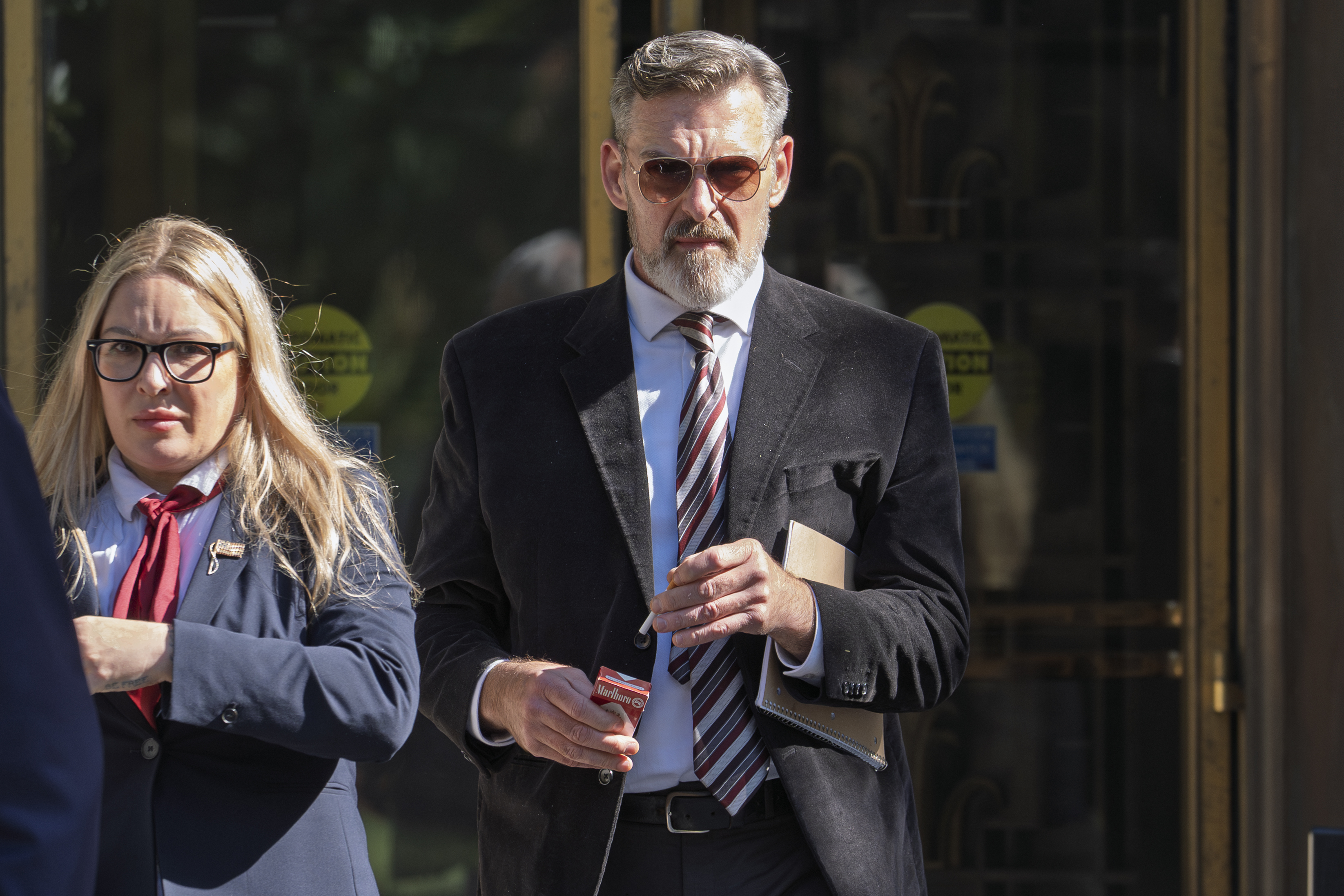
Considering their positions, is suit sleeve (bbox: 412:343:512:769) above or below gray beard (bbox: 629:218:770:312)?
below

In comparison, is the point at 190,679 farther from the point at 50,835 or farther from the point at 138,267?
the point at 50,835

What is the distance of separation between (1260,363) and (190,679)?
319 centimetres

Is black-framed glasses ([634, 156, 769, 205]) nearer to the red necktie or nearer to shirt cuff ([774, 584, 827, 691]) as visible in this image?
shirt cuff ([774, 584, 827, 691])

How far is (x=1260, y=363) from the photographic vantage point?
4121 millimetres

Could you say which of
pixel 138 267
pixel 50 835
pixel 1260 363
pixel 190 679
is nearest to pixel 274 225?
pixel 138 267

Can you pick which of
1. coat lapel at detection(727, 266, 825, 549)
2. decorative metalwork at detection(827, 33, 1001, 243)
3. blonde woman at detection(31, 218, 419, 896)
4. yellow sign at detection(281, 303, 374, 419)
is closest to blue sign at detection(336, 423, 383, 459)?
yellow sign at detection(281, 303, 374, 419)

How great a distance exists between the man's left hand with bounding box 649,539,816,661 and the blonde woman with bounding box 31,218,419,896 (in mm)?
545

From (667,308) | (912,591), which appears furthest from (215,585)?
(912,591)

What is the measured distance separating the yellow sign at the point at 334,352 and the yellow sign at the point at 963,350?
1632 millimetres

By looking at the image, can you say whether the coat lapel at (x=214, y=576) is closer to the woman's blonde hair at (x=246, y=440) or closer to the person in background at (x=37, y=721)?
the woman's blonde hair at (x=246, y=440)

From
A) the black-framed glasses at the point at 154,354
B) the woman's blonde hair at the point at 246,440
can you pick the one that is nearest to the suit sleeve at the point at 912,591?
the woman's blonde hair at the point at 246,440

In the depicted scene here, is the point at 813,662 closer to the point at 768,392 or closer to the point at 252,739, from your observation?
the point at 768,392

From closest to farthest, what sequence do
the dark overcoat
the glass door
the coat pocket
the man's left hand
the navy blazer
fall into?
1. the man's left hand
2. the navy blazer
3. the dark overcoat
4. the coat pocket
5. the glass door

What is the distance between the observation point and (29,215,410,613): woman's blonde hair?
7.85 feet
